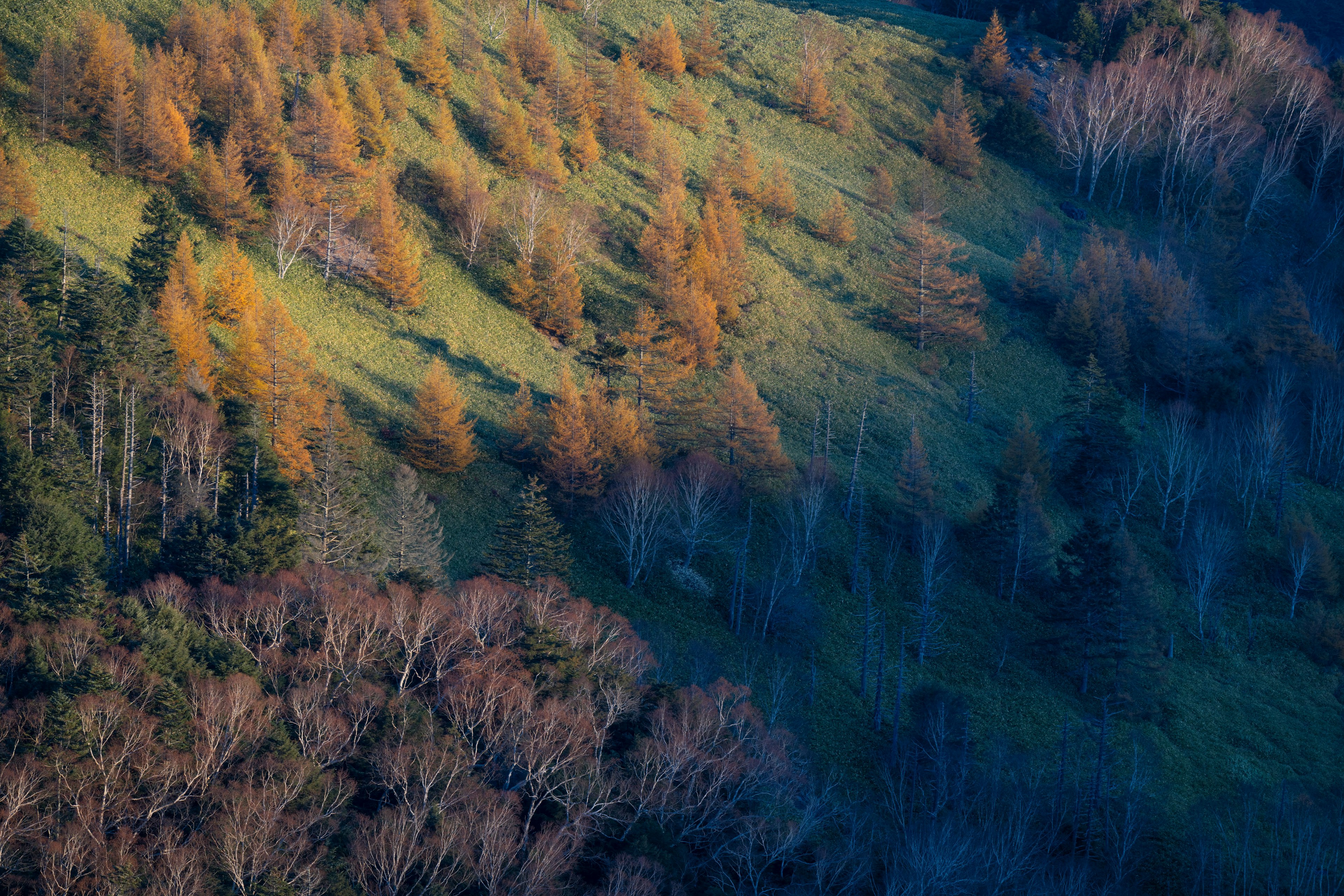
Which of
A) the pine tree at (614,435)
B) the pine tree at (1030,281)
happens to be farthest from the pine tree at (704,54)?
the pine tree at (614,435)

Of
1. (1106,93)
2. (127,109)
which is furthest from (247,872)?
(1106,93)

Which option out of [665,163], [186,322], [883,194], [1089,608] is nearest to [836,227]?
[883,194]

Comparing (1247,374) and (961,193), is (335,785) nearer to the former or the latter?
(1247,374)

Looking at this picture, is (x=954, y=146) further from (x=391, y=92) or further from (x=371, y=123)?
(x=371, y=123)

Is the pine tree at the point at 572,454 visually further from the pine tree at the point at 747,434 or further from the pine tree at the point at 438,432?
the pine tree at the point at 747,434

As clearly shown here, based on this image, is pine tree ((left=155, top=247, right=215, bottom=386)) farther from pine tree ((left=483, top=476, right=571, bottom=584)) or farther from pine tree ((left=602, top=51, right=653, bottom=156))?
pine tree ((left=602, top=51, right=653, bottom=156))

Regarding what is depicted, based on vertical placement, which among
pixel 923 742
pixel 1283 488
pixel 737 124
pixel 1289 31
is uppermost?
pixel 1289 31
